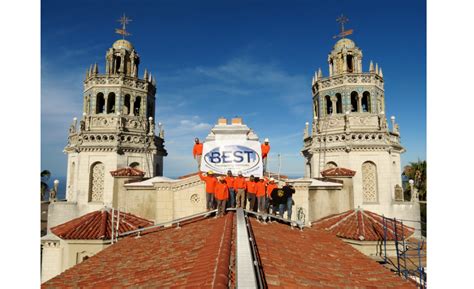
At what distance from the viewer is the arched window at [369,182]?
2425cm

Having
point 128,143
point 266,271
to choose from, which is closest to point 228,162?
point 266,271

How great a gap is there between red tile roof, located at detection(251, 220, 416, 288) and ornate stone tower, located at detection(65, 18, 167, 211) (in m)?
19.6

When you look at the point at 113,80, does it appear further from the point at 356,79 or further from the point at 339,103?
the point at 356,79

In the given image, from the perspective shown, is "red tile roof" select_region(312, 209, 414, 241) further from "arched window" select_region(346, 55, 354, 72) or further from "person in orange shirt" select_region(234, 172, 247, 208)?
"arched window" select_region(346, 55, 354, 72)

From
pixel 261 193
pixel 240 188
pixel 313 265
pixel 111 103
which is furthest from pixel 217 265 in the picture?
pixel 111 103

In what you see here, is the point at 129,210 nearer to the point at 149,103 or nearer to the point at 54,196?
the point at 54,196

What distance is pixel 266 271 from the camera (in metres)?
4.70

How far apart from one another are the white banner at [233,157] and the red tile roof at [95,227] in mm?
3981

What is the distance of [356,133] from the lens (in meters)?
25.0

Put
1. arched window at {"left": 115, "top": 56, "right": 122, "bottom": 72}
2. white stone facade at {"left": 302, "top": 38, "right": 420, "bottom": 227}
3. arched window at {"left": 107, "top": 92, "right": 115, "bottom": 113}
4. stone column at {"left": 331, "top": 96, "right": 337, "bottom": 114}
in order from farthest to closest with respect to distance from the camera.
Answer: arched window at {"left": 115, "top": 56, "right": 122, "bottom": 72}
arched window at {"left": 107, "top": 92, "right": 115, "bottom": 113}
stone column at {"left": 331, "top": 96, "right": 337, "bottom": 114}
white stone facade at {"left": 302, "top": 38, "right": 420, "bottom": 227}

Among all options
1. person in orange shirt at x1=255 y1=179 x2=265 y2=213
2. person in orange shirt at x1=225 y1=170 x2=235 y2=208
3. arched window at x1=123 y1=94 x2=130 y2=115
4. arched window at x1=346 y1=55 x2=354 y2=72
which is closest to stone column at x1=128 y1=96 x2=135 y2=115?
arched window at x1=123 y1=94 x2=130 y2=115

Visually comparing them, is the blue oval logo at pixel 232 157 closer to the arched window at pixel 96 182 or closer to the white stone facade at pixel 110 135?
the white stone facade at pixel 110 135

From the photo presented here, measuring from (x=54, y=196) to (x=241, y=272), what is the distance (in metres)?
24.8

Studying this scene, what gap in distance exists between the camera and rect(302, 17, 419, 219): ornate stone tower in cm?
2422
